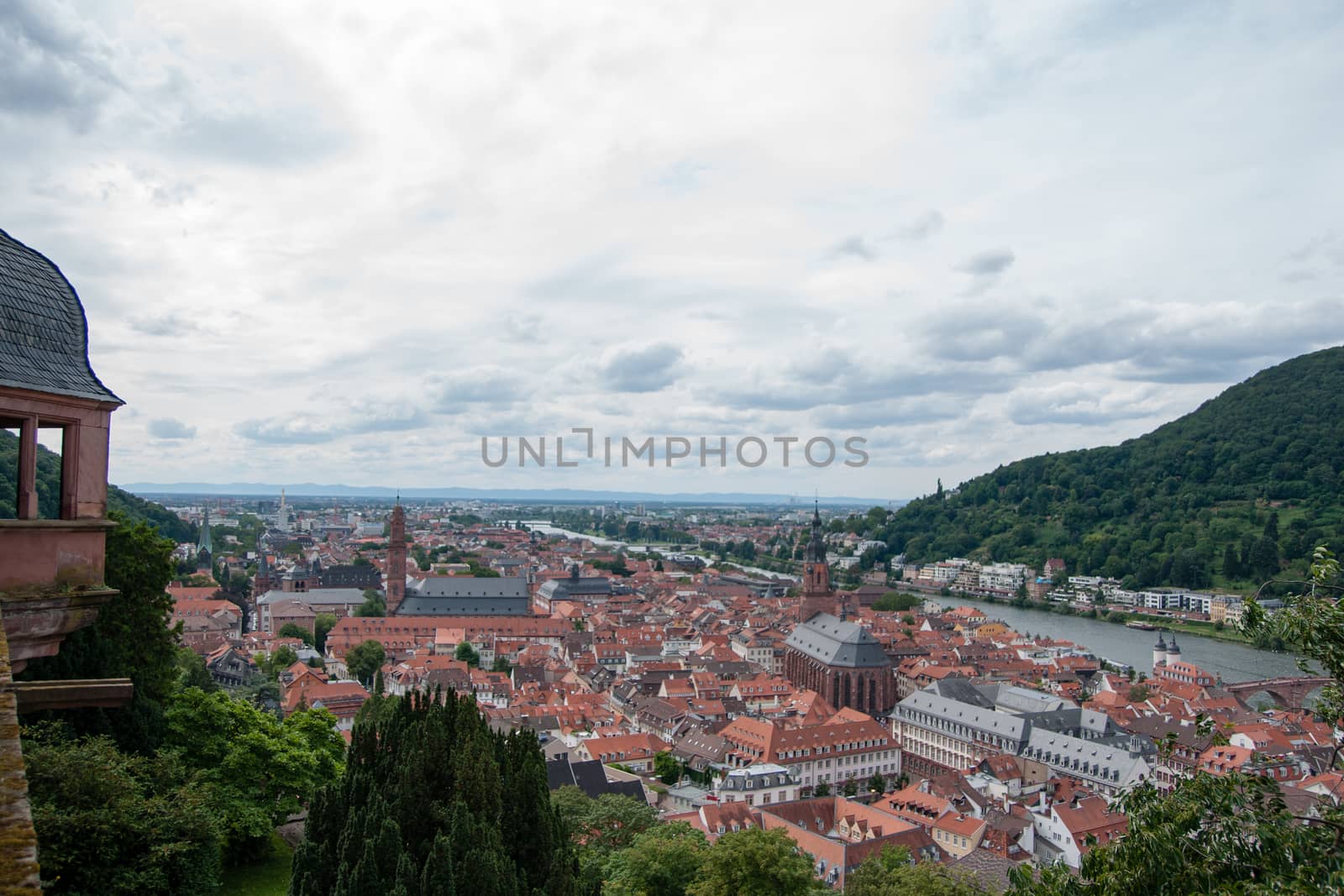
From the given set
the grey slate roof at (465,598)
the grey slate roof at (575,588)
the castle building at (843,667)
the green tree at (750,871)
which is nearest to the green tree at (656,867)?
the green tree at (750,871)

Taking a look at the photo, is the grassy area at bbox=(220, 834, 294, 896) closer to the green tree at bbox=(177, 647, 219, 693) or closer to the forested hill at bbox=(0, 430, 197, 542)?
the forested hill at bbox=(0, 430, 197, 542)

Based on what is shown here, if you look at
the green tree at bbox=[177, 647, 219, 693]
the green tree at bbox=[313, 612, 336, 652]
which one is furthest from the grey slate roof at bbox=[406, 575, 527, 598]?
the green tree at bbox=[177, 647, 219, 693]

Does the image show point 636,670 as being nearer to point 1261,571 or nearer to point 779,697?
point 779,697

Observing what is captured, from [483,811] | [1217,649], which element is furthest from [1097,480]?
[483,811]

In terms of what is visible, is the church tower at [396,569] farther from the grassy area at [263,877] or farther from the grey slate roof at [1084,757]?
the grassy area at [263,877]

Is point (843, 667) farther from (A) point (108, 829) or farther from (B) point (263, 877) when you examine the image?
(A) point (108, 829)

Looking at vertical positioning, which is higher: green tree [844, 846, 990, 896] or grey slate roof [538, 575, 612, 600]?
green tree [844, 846, 990, 896]
